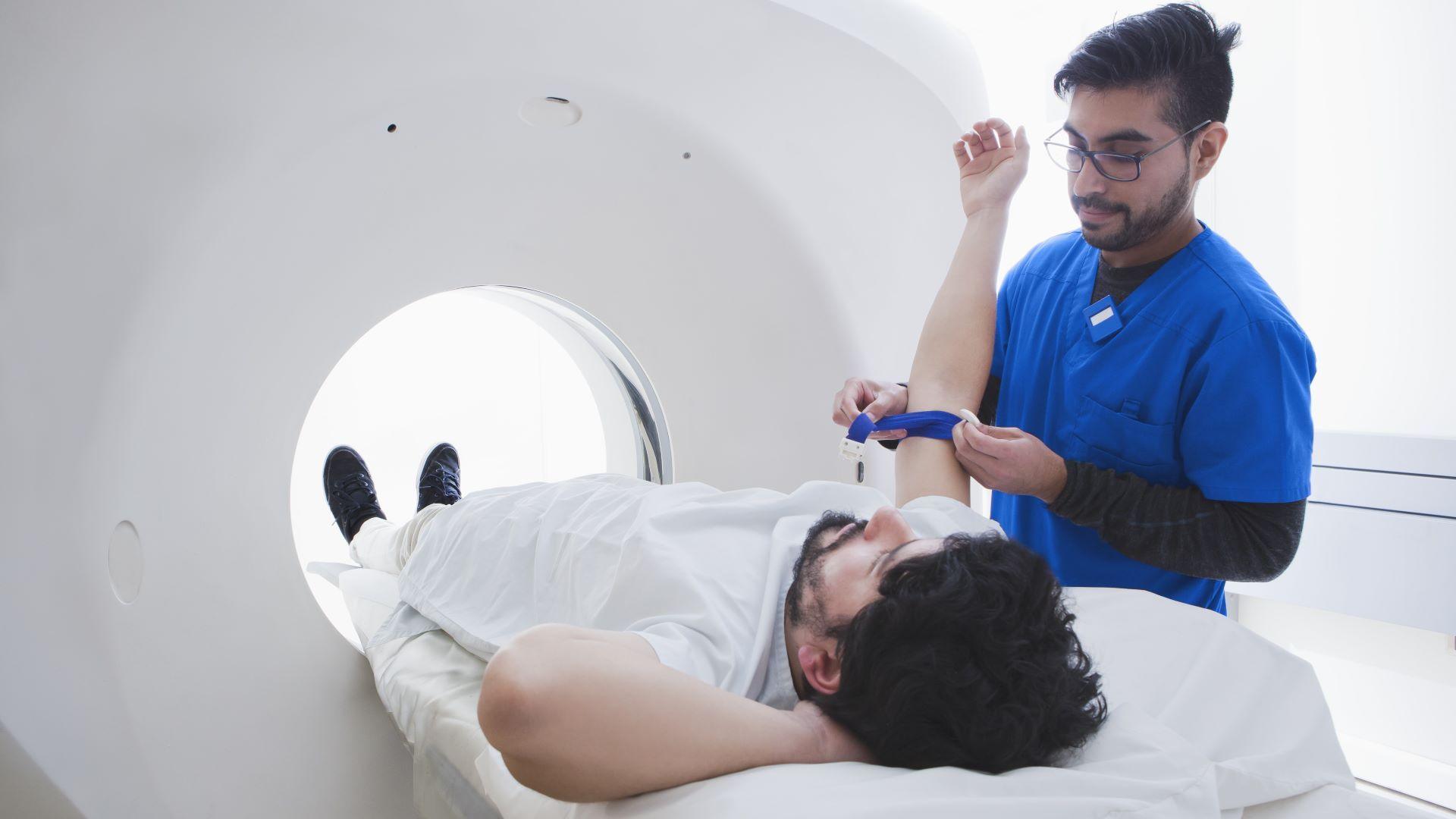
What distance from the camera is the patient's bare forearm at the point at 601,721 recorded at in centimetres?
74

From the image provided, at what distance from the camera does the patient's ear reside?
3.16ft

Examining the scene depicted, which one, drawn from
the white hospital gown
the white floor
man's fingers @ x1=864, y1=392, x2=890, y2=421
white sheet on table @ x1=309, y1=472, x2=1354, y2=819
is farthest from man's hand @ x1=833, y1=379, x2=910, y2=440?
the white floor

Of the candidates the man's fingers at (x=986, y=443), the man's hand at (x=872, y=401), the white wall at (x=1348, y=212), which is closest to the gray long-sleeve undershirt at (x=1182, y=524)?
the man's fingers at (x=986, y=443)

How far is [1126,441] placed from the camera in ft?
4.35

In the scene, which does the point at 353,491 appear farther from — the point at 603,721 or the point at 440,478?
the point at 603,721

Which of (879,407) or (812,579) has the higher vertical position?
(879,407)

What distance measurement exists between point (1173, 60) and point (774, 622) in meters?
0.92

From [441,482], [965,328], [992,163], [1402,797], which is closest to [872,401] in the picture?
[965,328]

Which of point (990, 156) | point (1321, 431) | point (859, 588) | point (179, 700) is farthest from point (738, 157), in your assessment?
point (1321, 431)

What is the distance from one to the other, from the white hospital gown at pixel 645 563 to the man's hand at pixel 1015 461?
0.08 meters

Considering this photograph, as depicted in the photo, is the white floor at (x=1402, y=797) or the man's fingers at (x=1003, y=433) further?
the white floor at (x=1402, y=797)

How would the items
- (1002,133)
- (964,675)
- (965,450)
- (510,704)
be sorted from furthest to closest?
Result: (1002,133) → (965,450) → (964,675) → (510,704)

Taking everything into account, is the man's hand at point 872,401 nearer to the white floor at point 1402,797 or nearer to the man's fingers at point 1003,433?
the man's fingers at point 1003,433

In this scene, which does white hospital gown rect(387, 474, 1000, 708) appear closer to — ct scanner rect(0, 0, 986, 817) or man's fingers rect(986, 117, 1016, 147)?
ct scanner rect(0, 0, 986, 817)
